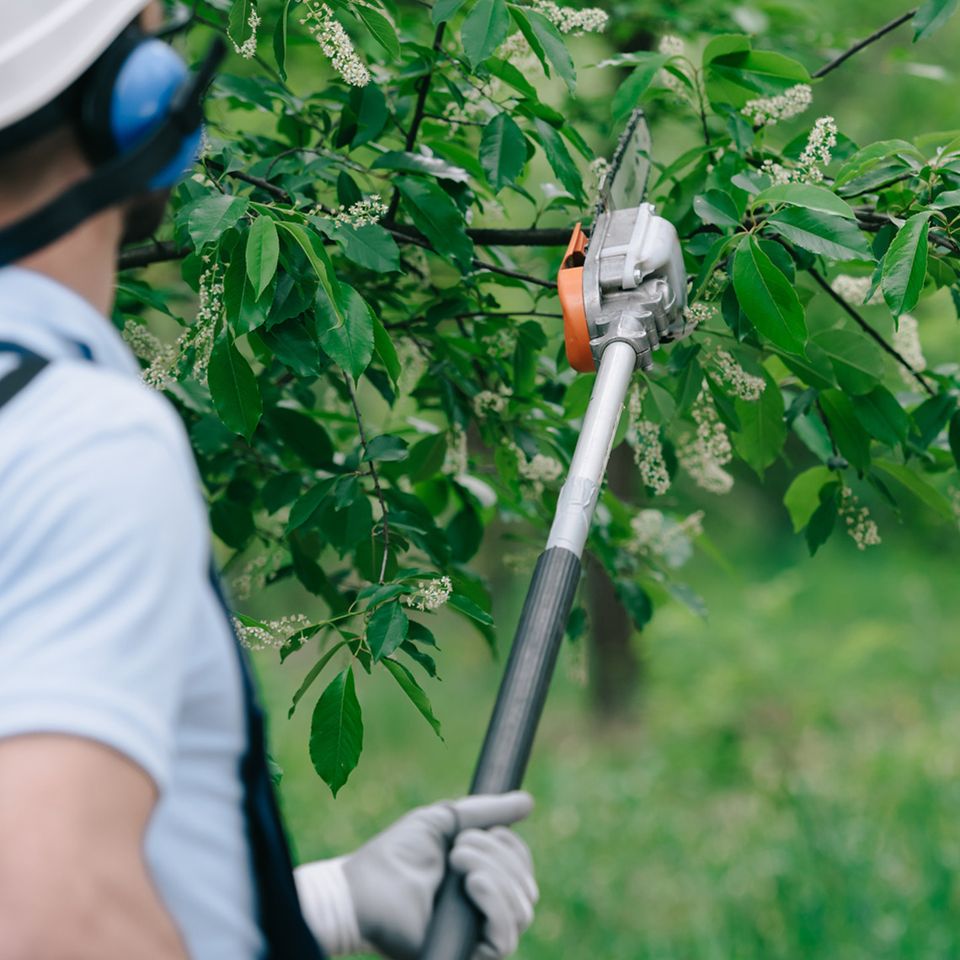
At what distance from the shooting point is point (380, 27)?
1.76 metres

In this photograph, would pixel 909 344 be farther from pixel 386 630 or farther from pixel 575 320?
pixel 386 630

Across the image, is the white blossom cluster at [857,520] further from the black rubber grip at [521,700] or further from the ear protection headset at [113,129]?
the ear protection headset at [113,129]

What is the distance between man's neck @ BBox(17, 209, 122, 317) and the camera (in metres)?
0.85

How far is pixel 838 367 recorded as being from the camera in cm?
195

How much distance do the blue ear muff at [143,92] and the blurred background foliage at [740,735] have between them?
4.79ft

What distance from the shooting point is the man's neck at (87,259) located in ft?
2.78

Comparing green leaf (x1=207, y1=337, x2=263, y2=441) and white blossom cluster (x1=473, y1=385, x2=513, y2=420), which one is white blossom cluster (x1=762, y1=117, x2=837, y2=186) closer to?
white blossom cluster (x1=473, y1=385, x2=513, y2=420)

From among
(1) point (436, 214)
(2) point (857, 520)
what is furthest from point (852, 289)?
(1) point (436, 214)

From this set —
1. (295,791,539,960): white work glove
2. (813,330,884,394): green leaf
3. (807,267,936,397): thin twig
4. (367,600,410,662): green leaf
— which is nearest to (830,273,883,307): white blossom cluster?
(807,267,936,397): thin twig

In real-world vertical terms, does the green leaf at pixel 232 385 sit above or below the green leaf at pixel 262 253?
below

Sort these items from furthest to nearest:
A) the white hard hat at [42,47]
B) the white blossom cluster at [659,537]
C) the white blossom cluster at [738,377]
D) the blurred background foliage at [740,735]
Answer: the blurred background foliage at [740,735], the white blossom cluster at [659,537], the white blossom cluster at [738,377], the white hard hat at [42,47]

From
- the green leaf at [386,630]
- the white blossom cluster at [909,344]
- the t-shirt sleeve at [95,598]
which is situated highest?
the t-shirt sleeve at [95,598]

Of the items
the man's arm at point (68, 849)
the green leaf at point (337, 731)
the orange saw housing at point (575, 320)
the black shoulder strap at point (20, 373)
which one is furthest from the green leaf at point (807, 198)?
the man's arm at point (68, 849)

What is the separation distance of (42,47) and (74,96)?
0.13 ft
